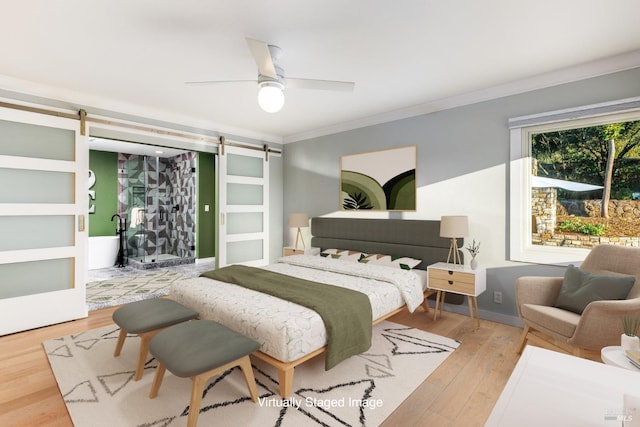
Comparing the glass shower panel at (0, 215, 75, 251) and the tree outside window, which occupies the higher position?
the tree outside window

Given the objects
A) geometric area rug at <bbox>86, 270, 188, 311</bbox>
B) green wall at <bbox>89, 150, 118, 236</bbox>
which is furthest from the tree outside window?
green wall at <bbox>89, 150, 118, 236</bbox>

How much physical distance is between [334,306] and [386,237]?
2.13 m

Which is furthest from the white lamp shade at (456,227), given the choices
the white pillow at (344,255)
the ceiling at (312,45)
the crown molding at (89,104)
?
the crown molding at (89,104)

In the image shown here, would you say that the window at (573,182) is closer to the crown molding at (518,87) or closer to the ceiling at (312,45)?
the crown molding at (518,87)

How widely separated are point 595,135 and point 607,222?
2.77 ft

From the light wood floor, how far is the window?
104cm

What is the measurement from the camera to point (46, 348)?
2.89 metres

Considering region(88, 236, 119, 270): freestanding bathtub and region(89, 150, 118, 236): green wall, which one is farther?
region(89, 150, 118, 236): green wall

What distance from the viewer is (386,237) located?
4375mm

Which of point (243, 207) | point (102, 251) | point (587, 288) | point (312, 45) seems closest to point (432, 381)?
point (587, 288)

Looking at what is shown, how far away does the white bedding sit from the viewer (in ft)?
Answer: 7.05

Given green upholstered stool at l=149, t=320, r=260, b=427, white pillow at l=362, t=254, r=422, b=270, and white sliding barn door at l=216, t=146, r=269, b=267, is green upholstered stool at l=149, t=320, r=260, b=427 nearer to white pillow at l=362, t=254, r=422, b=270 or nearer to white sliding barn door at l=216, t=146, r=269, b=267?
white pillow at l=362, t=254, r=422, b=270

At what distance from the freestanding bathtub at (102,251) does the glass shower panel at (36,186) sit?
131 inches

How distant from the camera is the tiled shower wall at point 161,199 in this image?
7.13 metres
